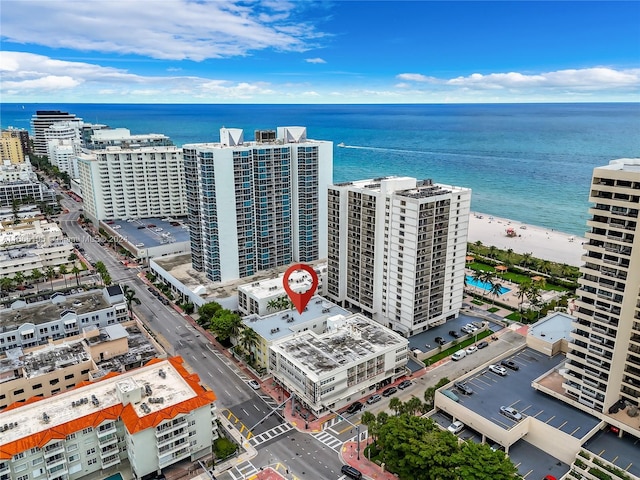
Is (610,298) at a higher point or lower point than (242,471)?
higher

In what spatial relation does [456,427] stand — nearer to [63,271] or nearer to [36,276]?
[63,271]

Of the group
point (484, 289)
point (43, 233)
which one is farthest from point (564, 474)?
point (43, 233)

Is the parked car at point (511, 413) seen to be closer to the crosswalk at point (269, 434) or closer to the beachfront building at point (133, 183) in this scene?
the crosswalk at point (269, 434)

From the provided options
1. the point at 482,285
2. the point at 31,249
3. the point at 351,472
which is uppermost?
the point at 31,249

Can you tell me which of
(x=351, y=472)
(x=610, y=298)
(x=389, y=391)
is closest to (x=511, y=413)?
(x=389, y=391)

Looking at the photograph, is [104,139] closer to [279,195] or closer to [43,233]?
[43,233]

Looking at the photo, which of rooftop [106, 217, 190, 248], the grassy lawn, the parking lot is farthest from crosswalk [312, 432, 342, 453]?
rooftop [106, 217, 190, 248]

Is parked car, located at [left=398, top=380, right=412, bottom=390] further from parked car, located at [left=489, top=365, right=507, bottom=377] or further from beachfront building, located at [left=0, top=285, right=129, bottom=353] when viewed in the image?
beachfront building, located at [left=0, top=285, right=129, bottom=353]
